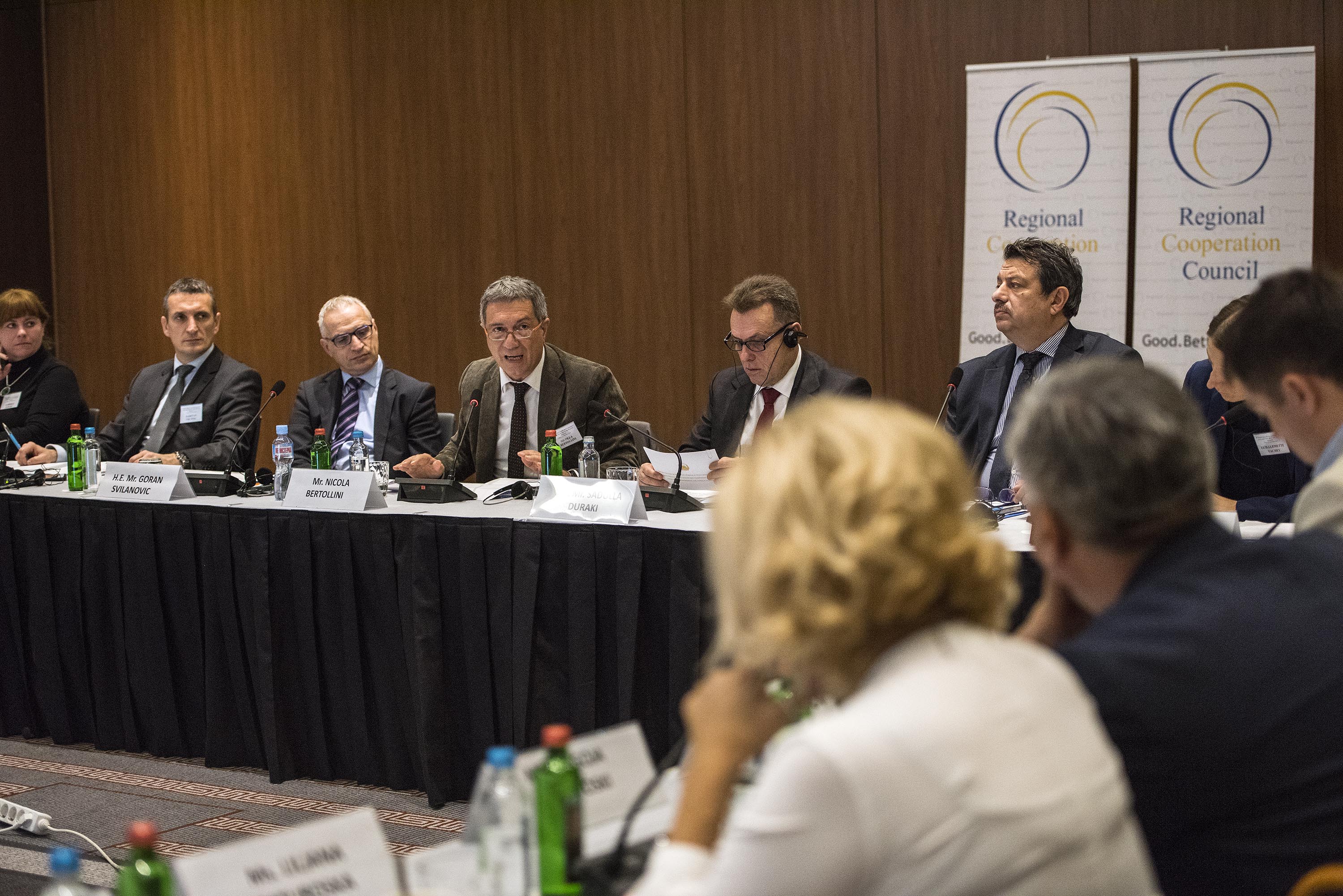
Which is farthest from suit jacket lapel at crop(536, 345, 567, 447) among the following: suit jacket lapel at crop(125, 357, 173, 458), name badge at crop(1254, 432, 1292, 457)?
name badge at crop(1254, 432, 1292, 457)

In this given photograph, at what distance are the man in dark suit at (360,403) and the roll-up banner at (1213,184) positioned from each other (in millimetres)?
2829

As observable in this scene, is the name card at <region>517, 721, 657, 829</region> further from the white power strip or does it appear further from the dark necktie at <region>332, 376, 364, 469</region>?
the dark necktie at <region>332, 376, 364, 469</region>

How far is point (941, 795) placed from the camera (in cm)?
87

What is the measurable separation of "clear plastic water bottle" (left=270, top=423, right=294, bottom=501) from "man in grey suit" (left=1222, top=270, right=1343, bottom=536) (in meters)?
2.50

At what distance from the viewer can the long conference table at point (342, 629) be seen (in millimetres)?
3041

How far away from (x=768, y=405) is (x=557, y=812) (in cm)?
282

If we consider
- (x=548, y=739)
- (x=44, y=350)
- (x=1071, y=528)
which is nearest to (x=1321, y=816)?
(x=1071, y=528)

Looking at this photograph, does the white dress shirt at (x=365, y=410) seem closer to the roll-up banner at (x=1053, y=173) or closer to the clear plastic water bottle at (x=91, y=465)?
the clear plastic water bottle at (x=91, y=465)

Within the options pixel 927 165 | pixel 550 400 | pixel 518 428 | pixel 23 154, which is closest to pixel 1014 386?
pixel 550 400

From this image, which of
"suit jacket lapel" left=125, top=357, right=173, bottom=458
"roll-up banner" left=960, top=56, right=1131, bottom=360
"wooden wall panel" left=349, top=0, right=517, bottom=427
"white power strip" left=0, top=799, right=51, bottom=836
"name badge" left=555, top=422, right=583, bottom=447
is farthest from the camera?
"wooden wall panel" left=349, top=0, right=517, bottom=427

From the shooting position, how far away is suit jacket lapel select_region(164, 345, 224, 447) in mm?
4715

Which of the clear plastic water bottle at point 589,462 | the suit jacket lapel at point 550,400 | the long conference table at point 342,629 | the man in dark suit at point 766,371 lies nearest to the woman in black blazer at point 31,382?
the long conference table at point 342,629

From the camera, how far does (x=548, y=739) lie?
4.03ft

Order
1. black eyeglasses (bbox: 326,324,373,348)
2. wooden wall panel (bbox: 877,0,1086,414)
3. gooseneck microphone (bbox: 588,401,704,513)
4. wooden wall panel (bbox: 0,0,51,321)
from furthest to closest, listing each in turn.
A: wooden wall panel (bbox: 0,0,51,321)
wooden wall panel (bbox: 877,0,1086,414)
black eyeglasses (bbox: 326,324,373,348)
gooseneck microphone (bbox: 588,401,704,513)
